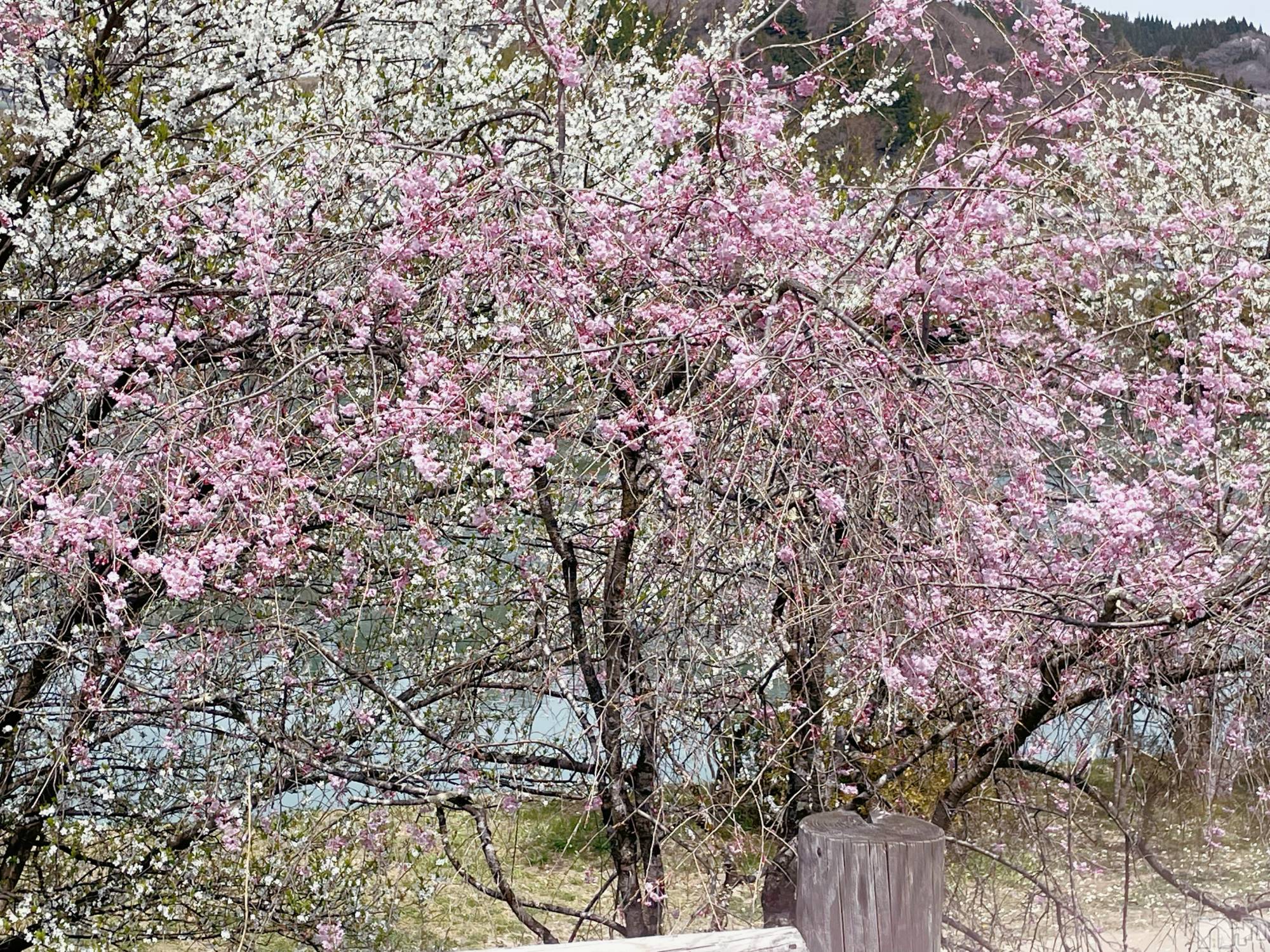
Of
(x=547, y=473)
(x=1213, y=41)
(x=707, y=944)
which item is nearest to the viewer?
(x=707, y=944)

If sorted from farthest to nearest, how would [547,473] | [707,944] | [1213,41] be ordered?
Answer: 1. [1213,41]
2. [547,473]
3. [707,944]

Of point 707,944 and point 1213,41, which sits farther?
point 1213,41

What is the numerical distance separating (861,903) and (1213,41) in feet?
120

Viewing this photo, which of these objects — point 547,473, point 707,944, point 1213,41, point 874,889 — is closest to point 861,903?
point 874,889

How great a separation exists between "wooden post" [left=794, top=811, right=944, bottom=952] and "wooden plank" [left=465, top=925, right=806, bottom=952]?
5cm

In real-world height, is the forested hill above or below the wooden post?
above

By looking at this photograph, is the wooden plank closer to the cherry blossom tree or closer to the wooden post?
the wooden post

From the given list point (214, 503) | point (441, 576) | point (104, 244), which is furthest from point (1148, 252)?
point (104, 244)

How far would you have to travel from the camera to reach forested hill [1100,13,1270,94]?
29.4 meters

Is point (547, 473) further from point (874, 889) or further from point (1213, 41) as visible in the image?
point (1213, 41)

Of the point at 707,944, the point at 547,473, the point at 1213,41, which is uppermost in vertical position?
the point at 1213,41

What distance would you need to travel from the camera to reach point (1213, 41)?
33.2 m

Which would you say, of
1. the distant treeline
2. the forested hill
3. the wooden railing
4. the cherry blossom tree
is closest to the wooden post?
the wooden railing

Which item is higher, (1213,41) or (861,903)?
(1213,41)
